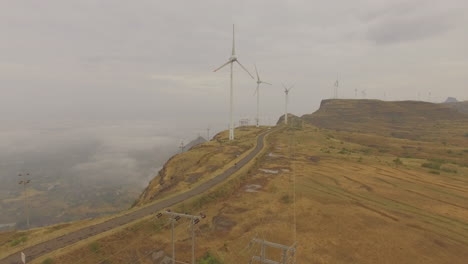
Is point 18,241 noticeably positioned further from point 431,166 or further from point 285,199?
point 431,166

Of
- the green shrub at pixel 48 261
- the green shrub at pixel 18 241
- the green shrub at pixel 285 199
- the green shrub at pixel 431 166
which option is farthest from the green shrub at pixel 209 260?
the green shrub at pixel 431 166

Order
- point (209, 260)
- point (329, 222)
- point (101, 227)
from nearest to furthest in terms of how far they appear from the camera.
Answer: point (209, 260) → point (329, 222) → point (101, 227)


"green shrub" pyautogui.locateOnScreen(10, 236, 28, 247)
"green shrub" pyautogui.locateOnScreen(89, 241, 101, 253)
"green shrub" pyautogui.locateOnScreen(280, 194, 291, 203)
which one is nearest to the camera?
"green shrub" pyautogui.locateOnScreen(89, 241, 101, 253)

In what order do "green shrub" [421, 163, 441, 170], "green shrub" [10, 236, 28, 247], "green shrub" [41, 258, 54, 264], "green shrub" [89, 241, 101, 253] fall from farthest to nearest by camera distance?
"green shrub" [421, 163, 441, 170] < "green shrub" [10, 236, 28, 247] < "green shrub" [89, 241, 101, 253] < "green shrub" [41, 258, 54, 264]

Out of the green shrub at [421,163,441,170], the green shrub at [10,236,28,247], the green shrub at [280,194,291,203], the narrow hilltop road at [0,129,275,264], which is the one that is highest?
the green shrub at [421,163,441,170]

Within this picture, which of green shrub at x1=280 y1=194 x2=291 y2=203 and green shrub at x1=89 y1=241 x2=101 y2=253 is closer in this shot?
green shrub at x1=89 y1=241 x2=101 y2=253

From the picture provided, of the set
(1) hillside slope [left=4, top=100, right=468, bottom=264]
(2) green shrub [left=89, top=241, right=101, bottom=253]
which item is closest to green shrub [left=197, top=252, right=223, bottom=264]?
(1) hillside slope [left=4, top=100, right=468, bottom=264]

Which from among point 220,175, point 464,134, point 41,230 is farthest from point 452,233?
point 464,134

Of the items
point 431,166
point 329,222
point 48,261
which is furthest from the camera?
point 431,166

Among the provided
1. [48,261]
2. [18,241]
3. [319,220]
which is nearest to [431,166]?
[319,220]

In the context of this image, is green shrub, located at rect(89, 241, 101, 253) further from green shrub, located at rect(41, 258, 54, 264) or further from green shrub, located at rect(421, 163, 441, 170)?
green shrub, located at rect(421, 163, 441, 170)
